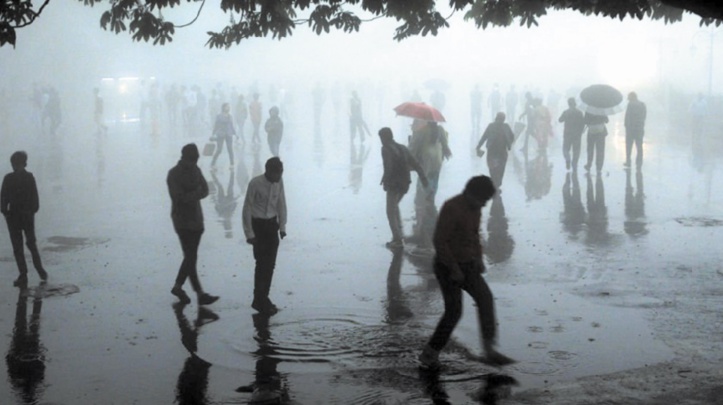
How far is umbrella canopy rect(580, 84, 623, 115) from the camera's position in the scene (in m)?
20.8

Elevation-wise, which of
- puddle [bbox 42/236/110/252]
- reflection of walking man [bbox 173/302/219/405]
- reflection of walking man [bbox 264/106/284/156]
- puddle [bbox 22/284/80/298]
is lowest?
reflection of walking man [bbox 173/302/219/405]

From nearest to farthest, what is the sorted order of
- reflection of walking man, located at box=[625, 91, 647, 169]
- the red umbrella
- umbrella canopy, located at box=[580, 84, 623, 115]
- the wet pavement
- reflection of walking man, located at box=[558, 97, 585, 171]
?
the wet pavement → the red umbrella → umbrella canopy, located at box=[580, 84, 623, 115] → reflection of walking man, located at box=[558, 97, 585, 171] → reflection of walking man, located at box=[625, 91, 647, 169]

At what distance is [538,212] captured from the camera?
15742 mm

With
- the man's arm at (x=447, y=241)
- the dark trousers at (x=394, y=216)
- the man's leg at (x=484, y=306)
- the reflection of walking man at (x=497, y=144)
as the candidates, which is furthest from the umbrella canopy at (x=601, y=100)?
the man's arm at (x=447, y=241)

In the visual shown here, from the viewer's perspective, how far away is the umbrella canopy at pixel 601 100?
2080cm

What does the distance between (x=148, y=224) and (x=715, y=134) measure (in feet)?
82.1

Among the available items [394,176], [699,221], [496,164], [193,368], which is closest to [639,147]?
[496,164]

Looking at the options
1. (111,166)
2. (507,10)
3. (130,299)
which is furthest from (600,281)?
(111,166)

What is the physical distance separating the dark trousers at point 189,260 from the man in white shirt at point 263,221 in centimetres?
86

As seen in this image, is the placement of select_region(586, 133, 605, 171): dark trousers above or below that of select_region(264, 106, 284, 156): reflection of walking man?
below

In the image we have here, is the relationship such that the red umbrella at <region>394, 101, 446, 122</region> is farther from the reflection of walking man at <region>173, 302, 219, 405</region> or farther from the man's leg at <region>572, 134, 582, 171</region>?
the reflection of walking man at <region>173, 302, 219, 405</region>

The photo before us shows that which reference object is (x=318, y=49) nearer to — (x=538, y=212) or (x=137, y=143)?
(x=137, y=143)

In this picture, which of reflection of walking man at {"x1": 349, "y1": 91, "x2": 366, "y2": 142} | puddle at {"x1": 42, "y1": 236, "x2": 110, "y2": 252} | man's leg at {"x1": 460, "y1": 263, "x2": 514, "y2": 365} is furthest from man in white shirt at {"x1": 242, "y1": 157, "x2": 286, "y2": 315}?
reflection of walking man at {"x1": 349, "y1": 91, "x2": 366, "y2": 142}

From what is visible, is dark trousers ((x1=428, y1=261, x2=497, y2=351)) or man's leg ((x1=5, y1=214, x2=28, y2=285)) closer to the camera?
dark trousers ((x1=428, y1=261, x2=497, y2=351))
